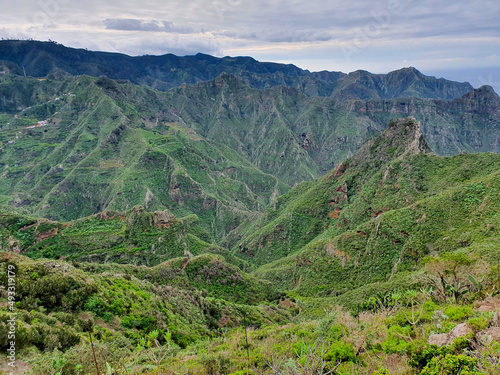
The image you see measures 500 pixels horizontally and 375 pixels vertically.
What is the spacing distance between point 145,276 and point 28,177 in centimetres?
17061

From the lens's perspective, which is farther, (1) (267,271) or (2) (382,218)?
(1) (267,271)

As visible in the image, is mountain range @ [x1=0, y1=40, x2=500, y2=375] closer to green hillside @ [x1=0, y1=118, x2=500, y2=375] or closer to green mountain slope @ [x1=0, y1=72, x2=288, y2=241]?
green hillside @ [x1=0, y1=118, x2=500, y2=375]

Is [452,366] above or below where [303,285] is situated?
above

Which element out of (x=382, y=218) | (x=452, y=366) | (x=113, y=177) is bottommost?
(x=113, y=177)

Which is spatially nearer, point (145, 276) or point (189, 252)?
point (145, 276)

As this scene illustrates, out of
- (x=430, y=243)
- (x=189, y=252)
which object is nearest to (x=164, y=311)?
(x=189, y=252)

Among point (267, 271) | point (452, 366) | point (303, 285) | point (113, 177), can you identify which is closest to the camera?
point (452, 366)

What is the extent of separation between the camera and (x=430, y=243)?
53750mm

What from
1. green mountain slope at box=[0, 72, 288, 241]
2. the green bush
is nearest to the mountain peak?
the green bush

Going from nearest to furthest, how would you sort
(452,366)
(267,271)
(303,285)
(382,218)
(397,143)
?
(452,366) → (382,218) → (303,285) → (267,271) → (397,143)

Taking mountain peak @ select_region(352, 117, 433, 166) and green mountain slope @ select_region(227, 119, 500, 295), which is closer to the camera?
green mountain slope @ select_region(227, 119, 500, 295)

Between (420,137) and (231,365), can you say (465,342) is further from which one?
(420,137)

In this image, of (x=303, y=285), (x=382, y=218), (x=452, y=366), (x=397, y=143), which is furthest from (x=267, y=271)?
(x=452, y=366)

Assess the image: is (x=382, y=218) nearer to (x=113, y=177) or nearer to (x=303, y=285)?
(x=303, y=285)
